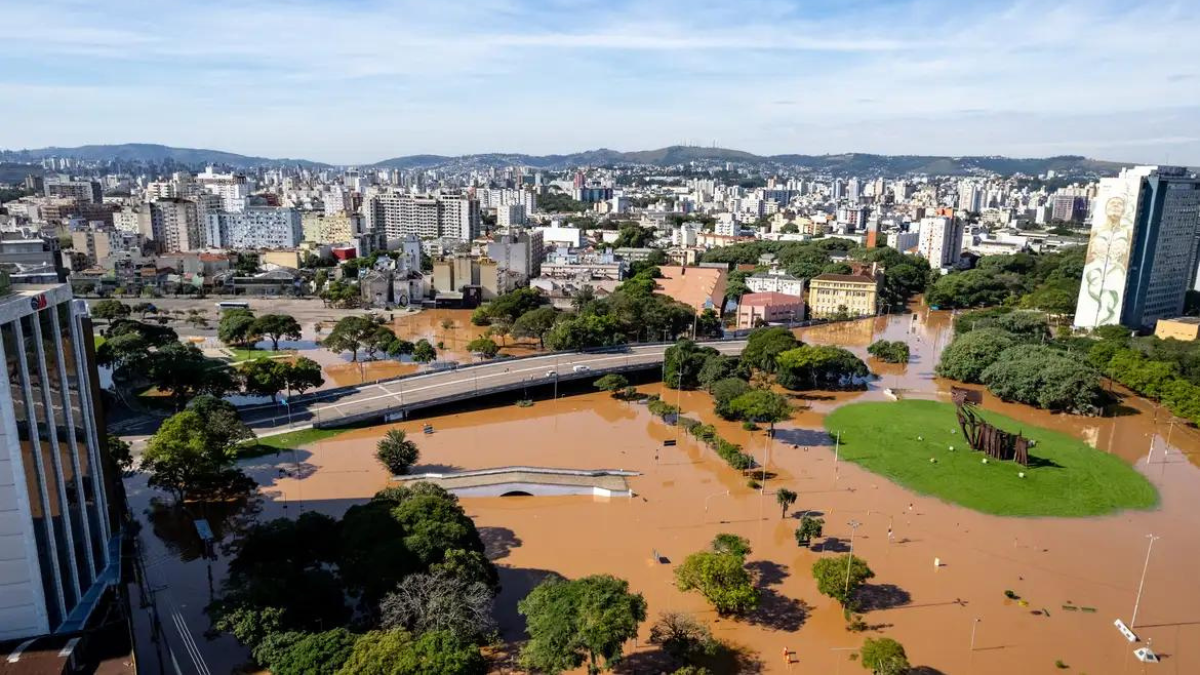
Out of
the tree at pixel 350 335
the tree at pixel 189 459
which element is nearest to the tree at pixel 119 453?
the tree at pixel 189 459

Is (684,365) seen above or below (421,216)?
below

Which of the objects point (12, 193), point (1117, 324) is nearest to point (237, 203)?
point (12, 193)

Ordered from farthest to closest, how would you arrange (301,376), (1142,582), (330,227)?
1. (330,227)
2. (301,376)
3. (1142,582)

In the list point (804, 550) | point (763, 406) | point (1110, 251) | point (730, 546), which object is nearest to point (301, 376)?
point (763, 406)

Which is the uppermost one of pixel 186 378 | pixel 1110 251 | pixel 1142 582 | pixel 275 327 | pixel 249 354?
pixel 1110 251

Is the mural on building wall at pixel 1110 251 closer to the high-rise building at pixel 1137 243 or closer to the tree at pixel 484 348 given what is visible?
the high-rise building at pixel 1137 243

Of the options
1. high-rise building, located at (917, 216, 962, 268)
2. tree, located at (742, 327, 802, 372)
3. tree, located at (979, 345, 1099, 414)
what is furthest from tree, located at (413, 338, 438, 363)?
high-rise building, located at (917, 216, 962, 268)

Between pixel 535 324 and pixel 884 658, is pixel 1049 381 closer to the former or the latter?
pixel 884 658
